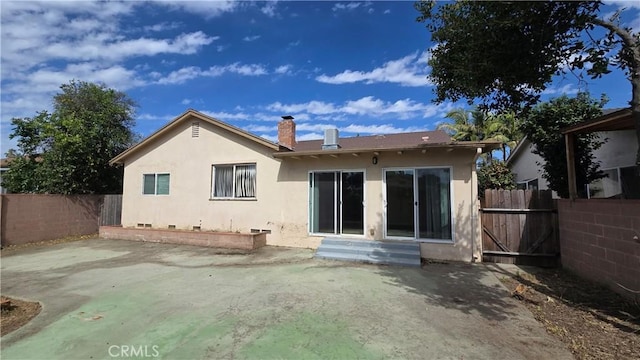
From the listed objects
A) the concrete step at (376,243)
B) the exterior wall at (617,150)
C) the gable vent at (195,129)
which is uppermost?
the gable vent at (195,129)

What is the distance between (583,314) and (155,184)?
13.7 metres

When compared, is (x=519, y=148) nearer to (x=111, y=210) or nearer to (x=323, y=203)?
(x=323, y=203)

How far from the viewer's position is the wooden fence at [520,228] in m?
7.94

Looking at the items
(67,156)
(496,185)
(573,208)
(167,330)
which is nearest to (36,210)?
(67,156)

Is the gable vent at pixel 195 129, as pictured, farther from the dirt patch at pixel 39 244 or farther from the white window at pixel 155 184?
the dirt patch at pixel 39 244

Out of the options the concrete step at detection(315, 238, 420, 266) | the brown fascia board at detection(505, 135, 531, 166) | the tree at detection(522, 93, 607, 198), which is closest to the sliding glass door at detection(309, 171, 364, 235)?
the concrete step at detection(315, 238, 420, 266)

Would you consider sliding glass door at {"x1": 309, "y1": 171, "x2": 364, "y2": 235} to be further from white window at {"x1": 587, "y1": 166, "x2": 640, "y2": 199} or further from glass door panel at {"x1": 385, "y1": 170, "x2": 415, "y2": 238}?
white window at {"x1": 587, "y1": 166, "x2": 640, "y2": 199}

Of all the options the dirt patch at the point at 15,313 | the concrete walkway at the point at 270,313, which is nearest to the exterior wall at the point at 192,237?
the concrete walkway at the point at 270,313

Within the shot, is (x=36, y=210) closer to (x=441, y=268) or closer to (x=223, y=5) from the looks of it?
(x=223, y=5)

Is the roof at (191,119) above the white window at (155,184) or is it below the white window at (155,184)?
above

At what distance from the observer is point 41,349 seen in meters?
3.81

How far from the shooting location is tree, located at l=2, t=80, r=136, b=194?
13.4m

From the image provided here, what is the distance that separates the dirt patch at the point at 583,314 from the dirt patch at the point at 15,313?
7.35m

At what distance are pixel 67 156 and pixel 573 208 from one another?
57.6 feet
